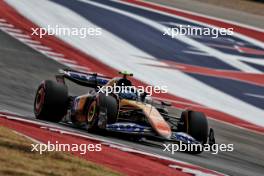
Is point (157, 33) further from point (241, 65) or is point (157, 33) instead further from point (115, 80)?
point (115, 80)

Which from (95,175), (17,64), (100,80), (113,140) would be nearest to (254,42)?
Result: (17,64)

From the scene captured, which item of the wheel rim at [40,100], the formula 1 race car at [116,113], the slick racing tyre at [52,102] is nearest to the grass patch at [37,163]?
the formula 1 race car at [116,113]

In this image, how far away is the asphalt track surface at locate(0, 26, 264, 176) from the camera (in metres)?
12.8

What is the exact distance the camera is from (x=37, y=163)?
8.92 metres

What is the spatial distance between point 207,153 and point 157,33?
15.1 metres

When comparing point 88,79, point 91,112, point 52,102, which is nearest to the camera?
point 91,112

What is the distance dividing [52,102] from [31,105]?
321cm

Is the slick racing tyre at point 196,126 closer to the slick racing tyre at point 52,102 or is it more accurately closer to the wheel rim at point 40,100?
the slick racing tyre at point 52,102

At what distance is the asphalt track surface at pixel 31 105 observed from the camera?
502 inches

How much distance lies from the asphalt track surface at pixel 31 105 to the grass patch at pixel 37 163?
2872 mm

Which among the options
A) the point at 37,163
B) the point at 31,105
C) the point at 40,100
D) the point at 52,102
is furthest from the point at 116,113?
the point at 31,105

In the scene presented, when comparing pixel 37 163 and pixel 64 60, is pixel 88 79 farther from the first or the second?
pixel 64 60

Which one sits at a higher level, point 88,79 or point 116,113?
point 88,79

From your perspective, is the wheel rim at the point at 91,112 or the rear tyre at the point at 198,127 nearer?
the wheel rim at the point at 91,112
